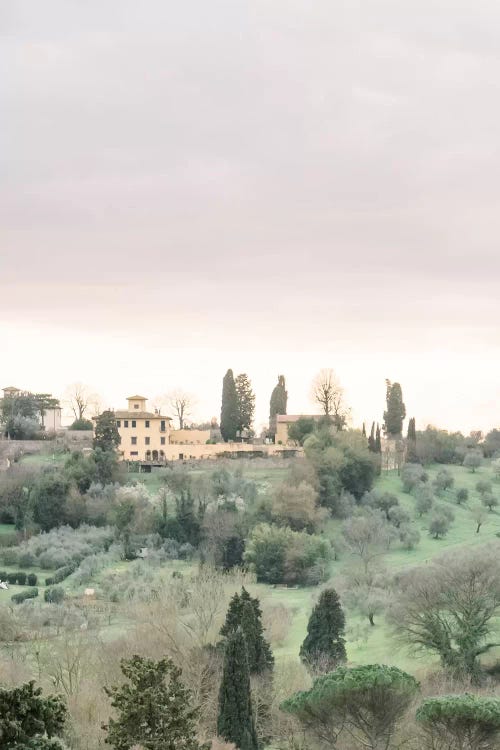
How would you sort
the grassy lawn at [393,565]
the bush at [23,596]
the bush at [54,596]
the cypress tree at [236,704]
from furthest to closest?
the bush at [23,596] → the bush at [54,596] → the grassy lawn at [393,565] → the cypress tree at [236,704]

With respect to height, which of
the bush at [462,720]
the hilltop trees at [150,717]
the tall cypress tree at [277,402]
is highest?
the tall cypress tree at [277,402]

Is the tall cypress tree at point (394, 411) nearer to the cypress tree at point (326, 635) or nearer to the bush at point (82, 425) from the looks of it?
the bush at point (82, 425)

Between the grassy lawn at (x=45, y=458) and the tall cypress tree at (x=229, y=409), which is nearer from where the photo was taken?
the grassy lawn at (x=45, y=458)

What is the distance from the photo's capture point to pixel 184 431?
76500 mm

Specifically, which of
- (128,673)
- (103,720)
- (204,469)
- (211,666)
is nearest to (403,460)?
(204,469)

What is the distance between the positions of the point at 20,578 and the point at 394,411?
132 ft

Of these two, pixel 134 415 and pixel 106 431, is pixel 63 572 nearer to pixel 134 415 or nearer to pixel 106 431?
pixel 106 431

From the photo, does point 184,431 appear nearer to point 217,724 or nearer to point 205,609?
point 205,609

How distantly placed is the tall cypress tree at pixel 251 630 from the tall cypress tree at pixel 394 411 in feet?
173

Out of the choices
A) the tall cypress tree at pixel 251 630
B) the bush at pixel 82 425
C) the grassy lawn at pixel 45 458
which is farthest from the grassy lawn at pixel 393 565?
the bush at pixel 82 425

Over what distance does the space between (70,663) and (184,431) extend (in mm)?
50785

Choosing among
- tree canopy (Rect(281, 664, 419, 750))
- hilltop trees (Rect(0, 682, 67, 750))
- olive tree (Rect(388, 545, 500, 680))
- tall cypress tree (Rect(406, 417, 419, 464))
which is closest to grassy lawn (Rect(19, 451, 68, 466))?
tall cypress tree (Rect(406, 417, 419, 464))

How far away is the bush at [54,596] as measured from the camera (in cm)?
4172

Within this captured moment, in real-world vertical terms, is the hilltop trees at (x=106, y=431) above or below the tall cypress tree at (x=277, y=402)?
below
